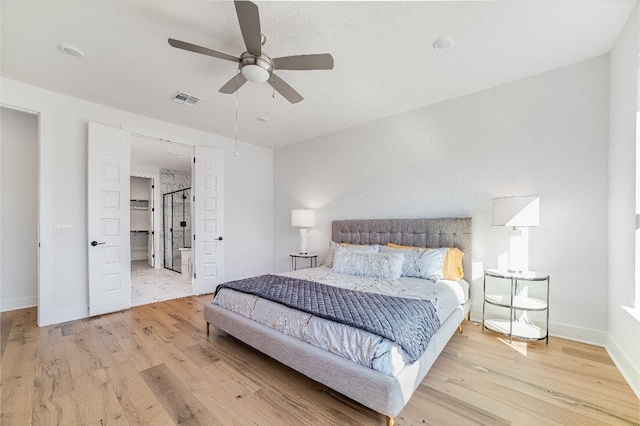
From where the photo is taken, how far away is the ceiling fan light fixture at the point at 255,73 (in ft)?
6.58

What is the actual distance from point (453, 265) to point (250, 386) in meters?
2.42

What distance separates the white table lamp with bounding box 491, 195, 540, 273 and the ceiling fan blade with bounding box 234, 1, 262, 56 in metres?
2.64

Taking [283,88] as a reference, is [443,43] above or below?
above

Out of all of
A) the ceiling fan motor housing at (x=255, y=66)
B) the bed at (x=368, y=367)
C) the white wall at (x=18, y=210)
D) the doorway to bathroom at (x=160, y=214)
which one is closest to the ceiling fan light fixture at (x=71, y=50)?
the ceiling fan motor housing at (x=255, y=66)

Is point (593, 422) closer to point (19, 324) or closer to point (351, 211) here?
point (351, 211)

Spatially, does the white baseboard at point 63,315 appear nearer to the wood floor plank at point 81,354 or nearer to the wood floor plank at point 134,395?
the wood floor plank at point 81,354

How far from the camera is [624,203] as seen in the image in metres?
2.11

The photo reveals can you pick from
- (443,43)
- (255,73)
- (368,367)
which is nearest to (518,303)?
(368,367)

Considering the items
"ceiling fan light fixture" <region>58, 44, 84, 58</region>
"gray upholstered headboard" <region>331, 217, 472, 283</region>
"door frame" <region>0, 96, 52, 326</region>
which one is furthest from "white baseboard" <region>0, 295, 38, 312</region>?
"gray upholstered headboard" <region>331, 217, 472, 283</region>

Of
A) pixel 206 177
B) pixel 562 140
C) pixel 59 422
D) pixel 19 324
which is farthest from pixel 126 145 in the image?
pixel 562 140

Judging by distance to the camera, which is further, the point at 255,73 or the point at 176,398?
the point at 255,73

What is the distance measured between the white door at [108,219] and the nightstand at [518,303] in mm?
4569

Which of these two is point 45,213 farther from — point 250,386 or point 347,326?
point 347,326

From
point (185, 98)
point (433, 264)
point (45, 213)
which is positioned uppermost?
point (185, 98)
